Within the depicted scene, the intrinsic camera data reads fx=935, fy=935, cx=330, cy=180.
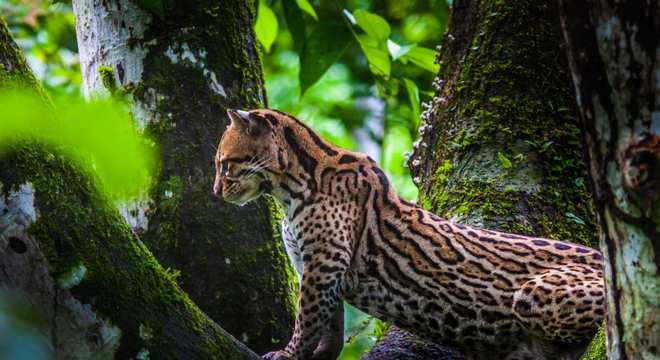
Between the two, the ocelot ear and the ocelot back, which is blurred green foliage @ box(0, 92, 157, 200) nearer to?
the ocelot back

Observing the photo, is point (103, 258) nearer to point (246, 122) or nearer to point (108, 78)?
point (246, 122)

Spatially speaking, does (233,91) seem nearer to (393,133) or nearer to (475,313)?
(475,313)

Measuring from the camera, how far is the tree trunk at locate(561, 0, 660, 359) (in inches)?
112

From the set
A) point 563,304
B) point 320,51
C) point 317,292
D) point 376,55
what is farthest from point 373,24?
point 563,304

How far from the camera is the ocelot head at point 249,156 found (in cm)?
636

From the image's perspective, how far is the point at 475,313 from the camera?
6.07m

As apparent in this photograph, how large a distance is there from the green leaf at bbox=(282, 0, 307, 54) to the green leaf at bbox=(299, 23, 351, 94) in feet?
0.39

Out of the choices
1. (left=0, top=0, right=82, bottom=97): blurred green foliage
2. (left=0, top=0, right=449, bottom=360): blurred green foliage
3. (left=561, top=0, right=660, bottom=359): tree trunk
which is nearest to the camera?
(left=561, top=0, right=660, bottom=359): tree trunk

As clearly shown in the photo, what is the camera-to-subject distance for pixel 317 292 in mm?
6199

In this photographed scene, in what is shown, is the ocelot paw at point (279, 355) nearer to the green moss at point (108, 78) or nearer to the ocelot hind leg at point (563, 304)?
the ocelot hind leg at point (563, 304)

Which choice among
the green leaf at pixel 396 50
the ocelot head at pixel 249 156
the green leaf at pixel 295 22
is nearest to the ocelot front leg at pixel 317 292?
the ocelot head at pixel 249 156

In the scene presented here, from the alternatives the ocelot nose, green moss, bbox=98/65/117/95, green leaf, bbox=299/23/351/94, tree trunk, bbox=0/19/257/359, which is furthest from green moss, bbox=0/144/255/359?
green leaf, bbox=299/23/351/94

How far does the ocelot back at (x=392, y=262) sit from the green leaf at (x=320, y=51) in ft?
3.29

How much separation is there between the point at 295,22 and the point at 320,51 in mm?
372
